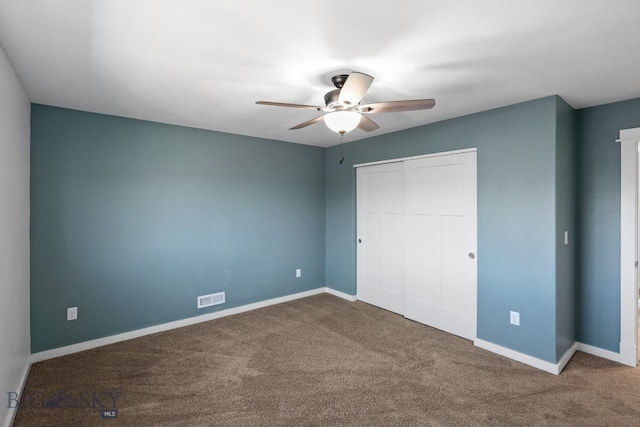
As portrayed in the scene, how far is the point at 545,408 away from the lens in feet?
7.27

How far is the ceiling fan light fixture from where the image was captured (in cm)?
216

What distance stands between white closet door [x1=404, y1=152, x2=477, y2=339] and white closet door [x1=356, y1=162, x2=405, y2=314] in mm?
170

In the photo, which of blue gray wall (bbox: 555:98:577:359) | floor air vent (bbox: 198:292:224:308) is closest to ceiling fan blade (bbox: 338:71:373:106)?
blue gray wall (bbox: 555:98:577:359)

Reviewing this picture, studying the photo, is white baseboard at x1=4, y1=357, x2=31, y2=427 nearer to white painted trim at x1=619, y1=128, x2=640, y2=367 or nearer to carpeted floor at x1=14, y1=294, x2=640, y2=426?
carpeted floor at x1=14, y1=294, x2=640, y2=426

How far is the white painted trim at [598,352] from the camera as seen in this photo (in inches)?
113

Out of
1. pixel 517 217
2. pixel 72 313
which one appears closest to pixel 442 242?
pixel 517 217

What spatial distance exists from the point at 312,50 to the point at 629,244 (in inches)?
123

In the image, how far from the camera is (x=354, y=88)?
1.91 m

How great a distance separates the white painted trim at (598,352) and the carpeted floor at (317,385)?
0.08m

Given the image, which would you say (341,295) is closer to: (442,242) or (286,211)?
(286,211)

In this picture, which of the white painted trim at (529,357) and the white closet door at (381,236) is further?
the white closet door at (381,236)

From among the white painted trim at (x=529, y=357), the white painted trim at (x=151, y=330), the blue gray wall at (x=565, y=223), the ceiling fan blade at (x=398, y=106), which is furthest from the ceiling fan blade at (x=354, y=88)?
the white painted trim at (x=151, y=330)

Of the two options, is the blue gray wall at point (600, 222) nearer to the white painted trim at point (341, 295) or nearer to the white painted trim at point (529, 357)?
the white painted trim at point (529, 357)

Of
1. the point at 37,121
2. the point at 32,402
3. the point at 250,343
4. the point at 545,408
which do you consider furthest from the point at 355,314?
the point at 37,121
